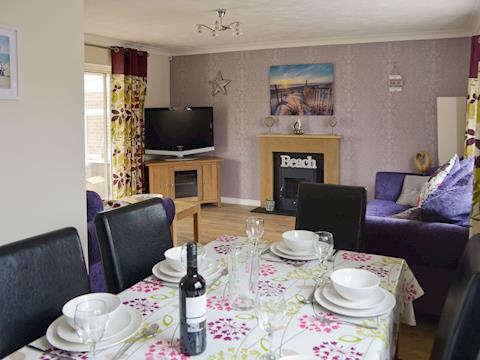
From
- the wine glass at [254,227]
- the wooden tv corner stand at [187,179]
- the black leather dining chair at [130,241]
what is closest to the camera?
the black leather dining chair at [130,241]

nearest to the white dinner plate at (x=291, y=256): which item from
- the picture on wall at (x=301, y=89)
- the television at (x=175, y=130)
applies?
the picture on wall at (x=301, y=89)

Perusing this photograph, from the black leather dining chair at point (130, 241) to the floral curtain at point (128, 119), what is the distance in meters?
4.24

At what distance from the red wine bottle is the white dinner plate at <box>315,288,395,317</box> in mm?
488

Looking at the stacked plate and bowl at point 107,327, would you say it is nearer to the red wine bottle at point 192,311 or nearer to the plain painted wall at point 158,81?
the red wine bottle at point 192,311

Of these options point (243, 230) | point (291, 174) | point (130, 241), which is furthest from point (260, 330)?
point (291, 174)

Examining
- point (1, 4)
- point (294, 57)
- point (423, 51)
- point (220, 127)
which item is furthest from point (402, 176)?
point (1, 4)

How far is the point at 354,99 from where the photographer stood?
20.3ft

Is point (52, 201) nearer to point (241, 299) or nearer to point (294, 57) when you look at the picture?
point (241, 299)

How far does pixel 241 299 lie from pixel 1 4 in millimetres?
1828

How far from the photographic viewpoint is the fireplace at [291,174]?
6.46 meters

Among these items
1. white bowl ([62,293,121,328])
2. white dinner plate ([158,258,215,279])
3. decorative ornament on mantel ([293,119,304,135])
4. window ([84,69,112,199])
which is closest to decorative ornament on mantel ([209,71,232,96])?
decorative ornament on mantel ([293,119,304,135])

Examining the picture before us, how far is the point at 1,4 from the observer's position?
2240mm

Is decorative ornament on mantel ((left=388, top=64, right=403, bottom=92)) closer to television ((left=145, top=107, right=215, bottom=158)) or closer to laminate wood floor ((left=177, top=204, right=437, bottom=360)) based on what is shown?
laminate wood floor ((left=177, top=204, right=437, bottom=360))

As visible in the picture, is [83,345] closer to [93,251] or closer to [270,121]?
[93,251]
